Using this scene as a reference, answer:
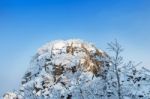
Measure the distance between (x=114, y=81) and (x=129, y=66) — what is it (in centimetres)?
127

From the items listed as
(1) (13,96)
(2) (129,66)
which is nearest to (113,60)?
(2) (129,66)

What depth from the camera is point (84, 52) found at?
88.1m

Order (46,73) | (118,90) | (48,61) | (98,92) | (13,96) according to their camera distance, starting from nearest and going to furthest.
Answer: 1. (118,90)
2. (98,92)
3. (13,96)
4. (46,73)
5. (48,61)

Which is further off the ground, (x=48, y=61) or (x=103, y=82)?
(x=48, y=61)

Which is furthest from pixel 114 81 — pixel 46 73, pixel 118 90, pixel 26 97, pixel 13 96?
pixel 46 73

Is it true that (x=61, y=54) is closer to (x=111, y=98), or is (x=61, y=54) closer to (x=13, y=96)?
(x=13, y=96)

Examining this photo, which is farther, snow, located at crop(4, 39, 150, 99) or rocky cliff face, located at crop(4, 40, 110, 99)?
rocky cliff face, located at crop(4, 40, 110, 99)

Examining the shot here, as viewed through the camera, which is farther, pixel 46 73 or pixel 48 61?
pixel 48 61

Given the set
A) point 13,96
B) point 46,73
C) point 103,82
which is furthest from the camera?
point 46,73

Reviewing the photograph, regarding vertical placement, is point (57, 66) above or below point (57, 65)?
below

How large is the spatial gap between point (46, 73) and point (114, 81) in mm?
52710

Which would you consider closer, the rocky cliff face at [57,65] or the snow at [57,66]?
the snow at [57,66]

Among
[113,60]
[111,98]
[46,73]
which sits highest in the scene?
[46,73]

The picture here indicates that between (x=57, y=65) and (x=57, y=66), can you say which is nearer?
(x=57, y=66)
